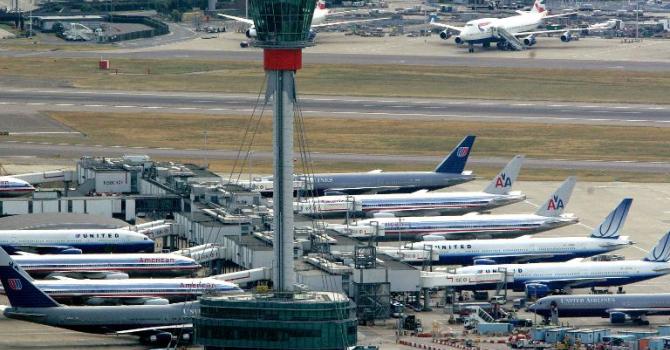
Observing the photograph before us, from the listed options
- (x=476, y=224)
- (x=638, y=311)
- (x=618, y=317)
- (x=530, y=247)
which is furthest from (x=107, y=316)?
(x=476, y=224)

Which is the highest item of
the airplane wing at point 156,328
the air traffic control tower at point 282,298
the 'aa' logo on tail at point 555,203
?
the air traffic control tower at point 282,298

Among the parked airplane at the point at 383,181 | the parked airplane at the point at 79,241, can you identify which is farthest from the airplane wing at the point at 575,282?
the parked airplane at the point at 383,181

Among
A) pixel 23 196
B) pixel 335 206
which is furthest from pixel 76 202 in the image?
pixel 335 206

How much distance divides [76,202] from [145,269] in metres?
29.2

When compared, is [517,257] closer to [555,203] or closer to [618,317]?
[555,203]

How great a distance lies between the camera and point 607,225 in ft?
532

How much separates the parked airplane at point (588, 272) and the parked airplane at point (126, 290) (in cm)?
2526

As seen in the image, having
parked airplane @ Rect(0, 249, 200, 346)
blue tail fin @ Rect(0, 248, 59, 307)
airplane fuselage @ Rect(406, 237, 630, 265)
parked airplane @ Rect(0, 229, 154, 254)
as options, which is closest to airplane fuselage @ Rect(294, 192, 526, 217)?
airplane fuselage @ Rect(406, 237, 630, 265)

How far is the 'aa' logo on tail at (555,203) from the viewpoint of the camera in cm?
17425

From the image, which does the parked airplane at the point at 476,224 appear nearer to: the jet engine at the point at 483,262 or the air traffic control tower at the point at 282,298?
the jet engine at the point at 483,262

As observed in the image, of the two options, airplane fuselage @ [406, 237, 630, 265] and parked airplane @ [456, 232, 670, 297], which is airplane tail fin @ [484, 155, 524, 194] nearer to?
airplane fuselage @ [406, 237, 630, 265]

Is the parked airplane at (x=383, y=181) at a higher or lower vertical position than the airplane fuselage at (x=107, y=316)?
lower

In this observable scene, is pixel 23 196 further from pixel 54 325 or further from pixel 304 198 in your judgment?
pixel 54 325

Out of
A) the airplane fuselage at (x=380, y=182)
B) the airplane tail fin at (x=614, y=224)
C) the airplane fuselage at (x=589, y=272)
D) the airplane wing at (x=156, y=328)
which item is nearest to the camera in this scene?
the airplane wing at (x=156, y=328)
